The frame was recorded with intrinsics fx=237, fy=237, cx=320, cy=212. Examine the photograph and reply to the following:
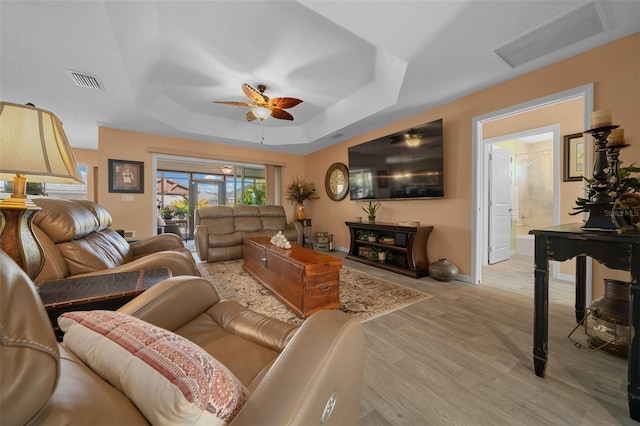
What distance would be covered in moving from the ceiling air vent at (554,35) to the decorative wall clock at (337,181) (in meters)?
3.17

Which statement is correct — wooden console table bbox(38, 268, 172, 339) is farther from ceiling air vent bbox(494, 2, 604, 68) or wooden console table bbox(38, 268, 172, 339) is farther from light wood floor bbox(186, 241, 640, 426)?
ceiling air vent bbox(494, 2, 604, 68)

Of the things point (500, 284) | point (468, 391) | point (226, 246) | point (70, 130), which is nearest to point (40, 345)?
point (468, 391)

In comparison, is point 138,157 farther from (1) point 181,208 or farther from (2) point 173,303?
(2) point 173,303

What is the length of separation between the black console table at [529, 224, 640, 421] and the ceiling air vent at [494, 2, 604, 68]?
172 centimetres

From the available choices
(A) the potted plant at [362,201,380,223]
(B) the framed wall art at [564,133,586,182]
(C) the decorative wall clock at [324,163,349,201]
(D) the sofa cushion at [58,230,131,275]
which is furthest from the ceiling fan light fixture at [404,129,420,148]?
(D) the sofa cushion at [58,230,131,275]

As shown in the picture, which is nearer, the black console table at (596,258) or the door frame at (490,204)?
the black console table at (596,258)

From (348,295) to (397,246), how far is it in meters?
1.36

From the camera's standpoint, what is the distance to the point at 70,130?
433cm

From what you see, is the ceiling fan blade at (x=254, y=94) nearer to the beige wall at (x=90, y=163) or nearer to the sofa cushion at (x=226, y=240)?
the sofa cushion at (x=226, y=240)

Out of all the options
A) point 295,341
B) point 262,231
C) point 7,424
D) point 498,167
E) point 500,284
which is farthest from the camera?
point 262,231

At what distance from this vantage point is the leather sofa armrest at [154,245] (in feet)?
8.45

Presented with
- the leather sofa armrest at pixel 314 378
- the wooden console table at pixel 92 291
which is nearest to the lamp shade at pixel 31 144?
the wooden console table at pixel 92 291

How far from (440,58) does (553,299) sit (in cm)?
277

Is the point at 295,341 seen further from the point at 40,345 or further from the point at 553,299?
the point at 553,299
